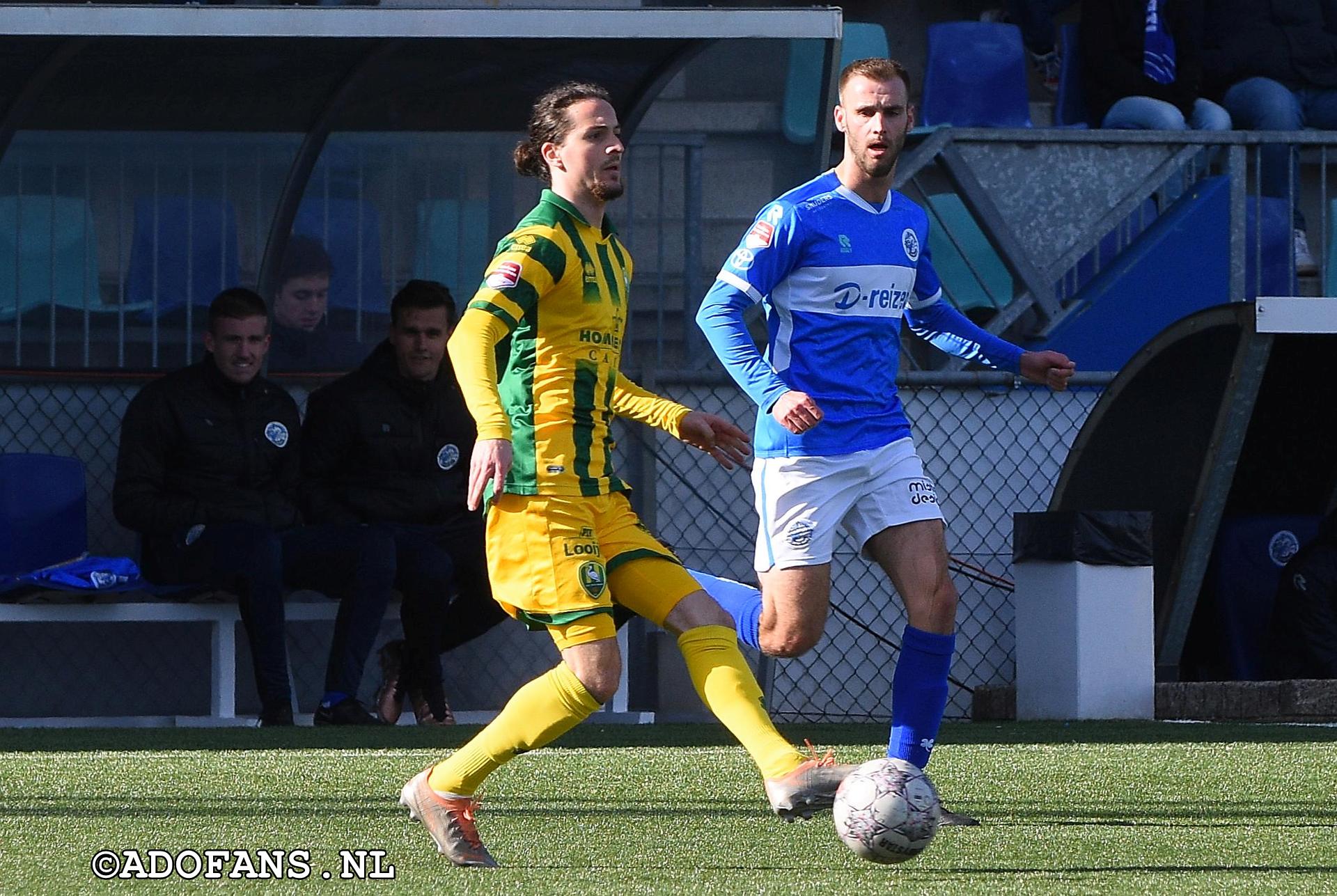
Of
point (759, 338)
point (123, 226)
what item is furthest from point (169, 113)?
point (759, 338)

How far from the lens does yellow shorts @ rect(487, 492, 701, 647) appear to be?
4.30 meters

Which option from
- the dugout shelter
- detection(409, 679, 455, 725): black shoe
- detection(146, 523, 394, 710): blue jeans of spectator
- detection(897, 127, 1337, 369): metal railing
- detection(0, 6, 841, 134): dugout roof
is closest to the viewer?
detection(0, 6, 841, 134): dugout roof

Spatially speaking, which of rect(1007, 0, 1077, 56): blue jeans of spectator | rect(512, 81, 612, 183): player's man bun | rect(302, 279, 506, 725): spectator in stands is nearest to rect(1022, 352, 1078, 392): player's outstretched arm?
rect(512, 81, 612, 183): player's man bun

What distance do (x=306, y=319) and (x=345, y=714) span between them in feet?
6.88

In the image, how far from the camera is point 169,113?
28.7ft

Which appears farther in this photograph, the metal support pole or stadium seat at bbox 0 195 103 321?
the metal support pole

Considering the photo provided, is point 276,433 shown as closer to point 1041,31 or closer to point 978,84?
point 978,84

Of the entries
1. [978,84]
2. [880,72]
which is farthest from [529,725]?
[978,84]

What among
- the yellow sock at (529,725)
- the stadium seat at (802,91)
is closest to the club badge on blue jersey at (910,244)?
the yellow sock at (529,725)

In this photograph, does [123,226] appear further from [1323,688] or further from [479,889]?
[479,889]

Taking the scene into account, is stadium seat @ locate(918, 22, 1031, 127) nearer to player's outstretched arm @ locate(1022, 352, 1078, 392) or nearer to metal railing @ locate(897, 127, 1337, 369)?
→ metal railing @ locate(897, 127, 1337, 369)

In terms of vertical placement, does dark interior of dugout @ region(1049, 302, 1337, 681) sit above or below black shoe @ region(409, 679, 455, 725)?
above

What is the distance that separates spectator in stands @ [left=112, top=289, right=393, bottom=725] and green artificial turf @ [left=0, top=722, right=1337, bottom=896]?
48cm

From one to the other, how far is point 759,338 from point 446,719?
2.11m
